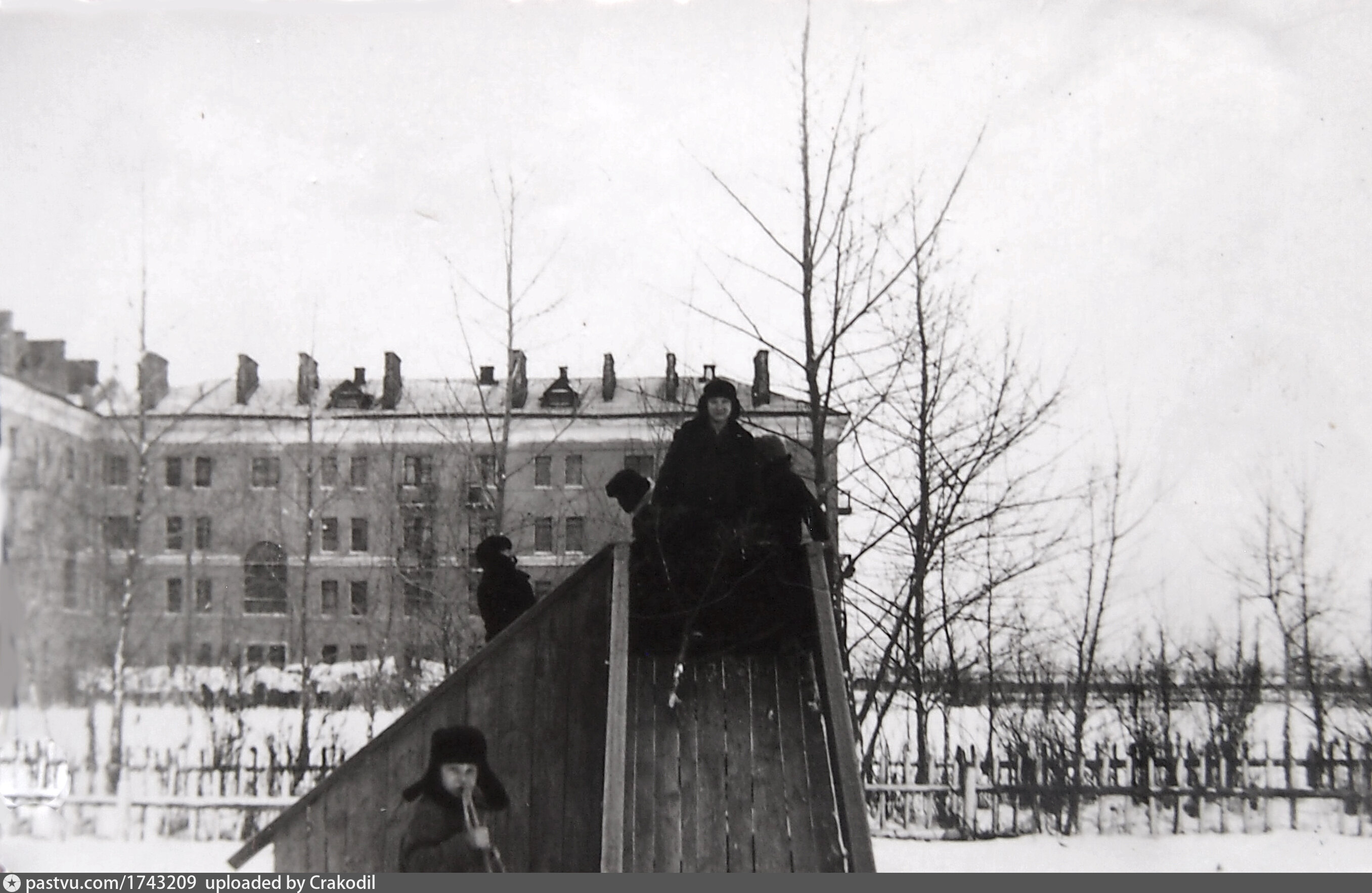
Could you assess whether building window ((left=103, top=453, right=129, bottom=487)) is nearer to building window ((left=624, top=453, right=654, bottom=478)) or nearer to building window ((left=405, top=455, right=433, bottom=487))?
building window ((left=624, top=453, right=654, bottom=478))

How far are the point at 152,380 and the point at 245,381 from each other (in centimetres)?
163

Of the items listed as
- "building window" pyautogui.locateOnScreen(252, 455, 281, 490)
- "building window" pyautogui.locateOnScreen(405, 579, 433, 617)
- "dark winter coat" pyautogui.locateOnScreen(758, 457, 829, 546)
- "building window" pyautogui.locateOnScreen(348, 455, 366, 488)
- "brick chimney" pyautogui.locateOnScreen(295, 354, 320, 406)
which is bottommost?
"building window" pyautogui.locateOnScreen(405, 579, 433, 617)

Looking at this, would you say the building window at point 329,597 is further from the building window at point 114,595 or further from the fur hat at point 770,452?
the fur hat at point 770,452

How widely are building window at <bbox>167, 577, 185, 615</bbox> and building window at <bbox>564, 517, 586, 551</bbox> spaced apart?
762 cm

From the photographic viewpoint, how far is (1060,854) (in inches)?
321

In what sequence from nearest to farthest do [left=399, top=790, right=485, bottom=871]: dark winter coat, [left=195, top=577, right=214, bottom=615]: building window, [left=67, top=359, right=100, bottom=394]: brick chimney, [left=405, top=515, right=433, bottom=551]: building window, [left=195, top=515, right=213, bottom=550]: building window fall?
[left=399, top=790, right=485, bottom=871]: dark winter coat, [left=67, top=359, right=100, bottom=394]: brick chimney, [left=195, top=515, right=213, bottom=550]: building window, [left=195, top=577, right=214, bottom=615]: building window, [left=405, top=515, right=433, bottom=551]: building window

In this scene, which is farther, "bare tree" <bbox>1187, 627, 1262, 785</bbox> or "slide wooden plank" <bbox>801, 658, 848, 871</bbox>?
"bare tree" <bbox>1187, 627, 1262, 785</bbox>

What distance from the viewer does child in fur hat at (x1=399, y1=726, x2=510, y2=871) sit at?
162 inches

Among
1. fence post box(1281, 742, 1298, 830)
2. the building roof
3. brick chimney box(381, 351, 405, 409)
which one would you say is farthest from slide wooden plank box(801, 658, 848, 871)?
brick chimney box(381, 351, 405, 409)

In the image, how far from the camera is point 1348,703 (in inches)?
404

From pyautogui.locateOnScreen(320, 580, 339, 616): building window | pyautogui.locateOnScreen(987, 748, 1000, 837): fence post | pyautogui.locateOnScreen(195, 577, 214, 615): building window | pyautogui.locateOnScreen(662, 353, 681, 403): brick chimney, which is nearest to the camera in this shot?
pyautogui.locateOnScreen(987, 748, 1000, 837): fence post

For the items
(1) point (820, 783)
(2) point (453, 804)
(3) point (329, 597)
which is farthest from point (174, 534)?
(1) point (820, 783)

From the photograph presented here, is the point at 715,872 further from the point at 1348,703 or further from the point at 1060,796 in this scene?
the point at 1348,703

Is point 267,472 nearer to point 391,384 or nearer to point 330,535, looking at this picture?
point 391,384
